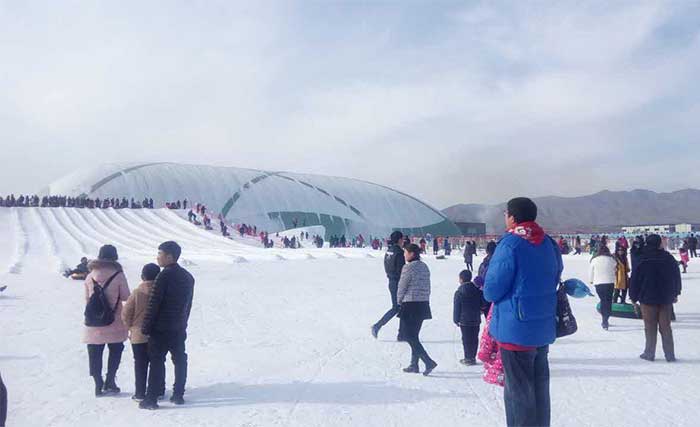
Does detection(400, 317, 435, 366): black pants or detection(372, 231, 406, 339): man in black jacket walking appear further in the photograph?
detection(372, 231, 406, 339): man in black jacket walking

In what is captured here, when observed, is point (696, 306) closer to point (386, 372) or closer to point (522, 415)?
A: point (386, 372)

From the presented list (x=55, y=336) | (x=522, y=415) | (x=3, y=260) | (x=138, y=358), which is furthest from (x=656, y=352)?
(x=3, y=260)


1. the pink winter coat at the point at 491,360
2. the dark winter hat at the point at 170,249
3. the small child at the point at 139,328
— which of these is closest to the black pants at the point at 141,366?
the small child at the point at 139,328

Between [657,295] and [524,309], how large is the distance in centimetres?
373

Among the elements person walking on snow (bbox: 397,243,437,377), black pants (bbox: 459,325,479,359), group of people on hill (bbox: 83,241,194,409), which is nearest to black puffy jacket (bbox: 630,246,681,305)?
black pants (bbox: 459,325,479,359)

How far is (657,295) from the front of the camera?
621 cm

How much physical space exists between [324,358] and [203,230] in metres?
28.0

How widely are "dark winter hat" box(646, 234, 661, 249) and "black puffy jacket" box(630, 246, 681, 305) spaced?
0.20 ft

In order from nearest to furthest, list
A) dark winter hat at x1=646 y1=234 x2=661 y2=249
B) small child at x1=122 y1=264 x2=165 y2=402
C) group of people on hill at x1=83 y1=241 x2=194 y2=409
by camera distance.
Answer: group of people on hill at x1=83 y1=241 x2=194 y2=409 → small child at x1=122 y1=264 x2=165 y2=402 → dark winter hat at x1=646 y1=234 x2=661 y2=249

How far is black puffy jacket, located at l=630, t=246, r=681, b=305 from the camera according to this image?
245 inches

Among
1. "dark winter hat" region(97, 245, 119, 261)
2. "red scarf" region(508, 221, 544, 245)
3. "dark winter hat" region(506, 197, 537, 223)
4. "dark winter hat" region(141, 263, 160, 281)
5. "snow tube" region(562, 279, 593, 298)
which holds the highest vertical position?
"dark winter hat" region(506, 197, 537, 223)

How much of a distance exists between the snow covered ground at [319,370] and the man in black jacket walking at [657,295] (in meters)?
0.21

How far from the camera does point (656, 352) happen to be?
22.2ft

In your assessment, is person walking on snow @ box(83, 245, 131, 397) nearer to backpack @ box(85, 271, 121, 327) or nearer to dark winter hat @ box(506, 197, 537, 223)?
backpack @ box(85, 271, 121, 327)
